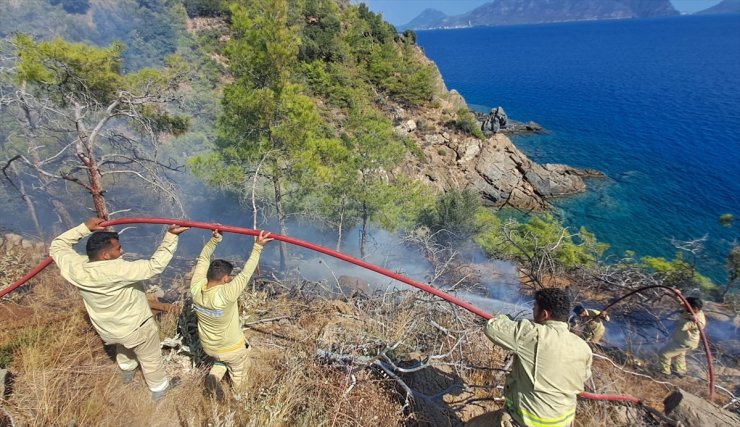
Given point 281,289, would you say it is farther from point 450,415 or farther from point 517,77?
point 517,77

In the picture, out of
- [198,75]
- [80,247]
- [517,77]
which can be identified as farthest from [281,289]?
[517,77]

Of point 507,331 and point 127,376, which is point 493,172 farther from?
point 127,376

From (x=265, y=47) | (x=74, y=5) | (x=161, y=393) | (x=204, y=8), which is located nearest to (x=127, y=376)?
(x=161, y=393)

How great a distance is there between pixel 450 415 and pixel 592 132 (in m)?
49.6

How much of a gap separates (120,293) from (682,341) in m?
8.54

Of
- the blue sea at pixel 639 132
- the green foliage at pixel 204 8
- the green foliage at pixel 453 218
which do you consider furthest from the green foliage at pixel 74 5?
the blue sea at pixel 639 132

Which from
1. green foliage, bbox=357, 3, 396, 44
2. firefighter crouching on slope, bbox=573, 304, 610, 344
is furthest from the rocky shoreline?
firefighter crouching on slope, bbox=573, 304, 610, 344

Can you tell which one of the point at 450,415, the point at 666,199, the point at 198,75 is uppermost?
the point at 198,75

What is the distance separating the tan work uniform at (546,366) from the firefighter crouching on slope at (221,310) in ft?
7.18

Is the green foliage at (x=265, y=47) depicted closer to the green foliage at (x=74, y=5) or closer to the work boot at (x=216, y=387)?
the work boot at (x=216, y=387)

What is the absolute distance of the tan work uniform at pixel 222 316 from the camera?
3531 millimetres

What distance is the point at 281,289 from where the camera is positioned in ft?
22.0

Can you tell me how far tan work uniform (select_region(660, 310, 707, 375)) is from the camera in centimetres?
666

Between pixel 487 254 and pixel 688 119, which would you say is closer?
pixel 487 254
